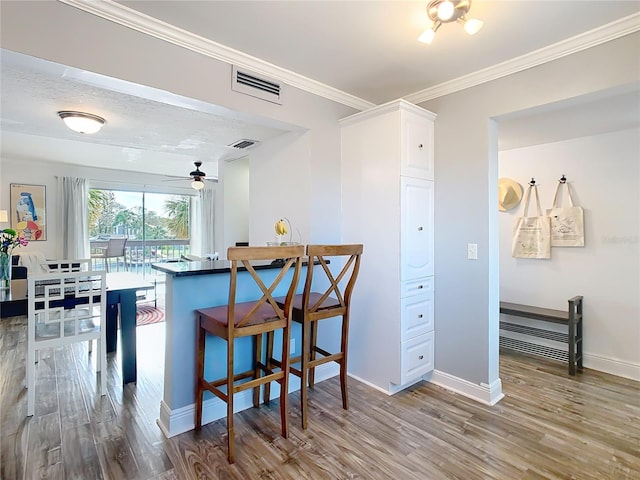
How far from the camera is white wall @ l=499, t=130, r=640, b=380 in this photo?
306cm

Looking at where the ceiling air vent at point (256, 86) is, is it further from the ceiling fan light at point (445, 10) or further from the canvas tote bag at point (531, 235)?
the canvas tote bag at point (531, 235)

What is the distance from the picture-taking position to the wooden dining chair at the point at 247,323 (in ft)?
5.84

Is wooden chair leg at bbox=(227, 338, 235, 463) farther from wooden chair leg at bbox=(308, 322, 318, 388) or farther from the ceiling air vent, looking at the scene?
the ceiling air vent

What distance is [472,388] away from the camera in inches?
103

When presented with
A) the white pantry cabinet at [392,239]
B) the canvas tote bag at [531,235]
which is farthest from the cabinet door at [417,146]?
the canvas tote bag at [531,235]

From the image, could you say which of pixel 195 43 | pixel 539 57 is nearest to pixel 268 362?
pixel 195 43

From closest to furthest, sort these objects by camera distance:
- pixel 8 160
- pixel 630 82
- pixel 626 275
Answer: pixel 630 82
pixel 626 275
pixel 8 160

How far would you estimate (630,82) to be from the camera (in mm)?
1983

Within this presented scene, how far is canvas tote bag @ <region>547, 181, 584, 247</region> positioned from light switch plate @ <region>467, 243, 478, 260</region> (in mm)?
1551

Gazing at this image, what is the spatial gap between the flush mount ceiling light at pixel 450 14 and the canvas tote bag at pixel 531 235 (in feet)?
8.46

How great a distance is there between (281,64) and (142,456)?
268 centimetres

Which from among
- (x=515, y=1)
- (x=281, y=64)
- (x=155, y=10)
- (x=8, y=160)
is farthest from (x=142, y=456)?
(x=8, y=160)

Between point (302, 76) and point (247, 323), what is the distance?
1949 mm

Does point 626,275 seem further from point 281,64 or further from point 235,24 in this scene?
point 235,24
